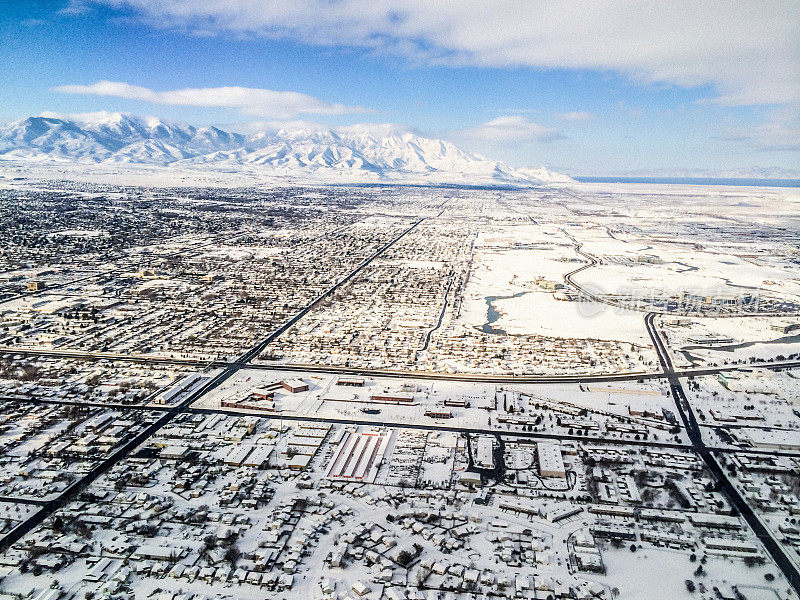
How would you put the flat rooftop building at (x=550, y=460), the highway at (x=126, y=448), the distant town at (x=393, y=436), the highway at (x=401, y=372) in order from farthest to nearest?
the highway at (x=401, y=372)
the flat rooftop building at (x=550, y=460)
the highway at (x=126, y=448)
the distant town at (x=393, y=436)

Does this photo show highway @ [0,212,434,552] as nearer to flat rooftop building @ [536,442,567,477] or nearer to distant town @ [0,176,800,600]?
distant town @ [0,176,800,600]

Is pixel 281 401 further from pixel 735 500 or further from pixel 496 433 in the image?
pixel 735 500

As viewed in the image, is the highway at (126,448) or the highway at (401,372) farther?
the highway at (401,372)

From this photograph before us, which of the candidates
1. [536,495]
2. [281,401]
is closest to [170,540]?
[281,401]

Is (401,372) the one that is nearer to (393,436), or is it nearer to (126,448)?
(393,436)

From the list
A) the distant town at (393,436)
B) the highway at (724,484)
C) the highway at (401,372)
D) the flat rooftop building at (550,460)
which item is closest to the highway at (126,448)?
the distant town at (393,436)

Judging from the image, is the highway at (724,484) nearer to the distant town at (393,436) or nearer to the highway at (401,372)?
the distant town at (393,436)

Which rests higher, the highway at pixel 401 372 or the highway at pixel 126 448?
the highway at pixel 401 372

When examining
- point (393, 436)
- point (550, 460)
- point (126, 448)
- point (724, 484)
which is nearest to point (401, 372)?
point (393, 436)
